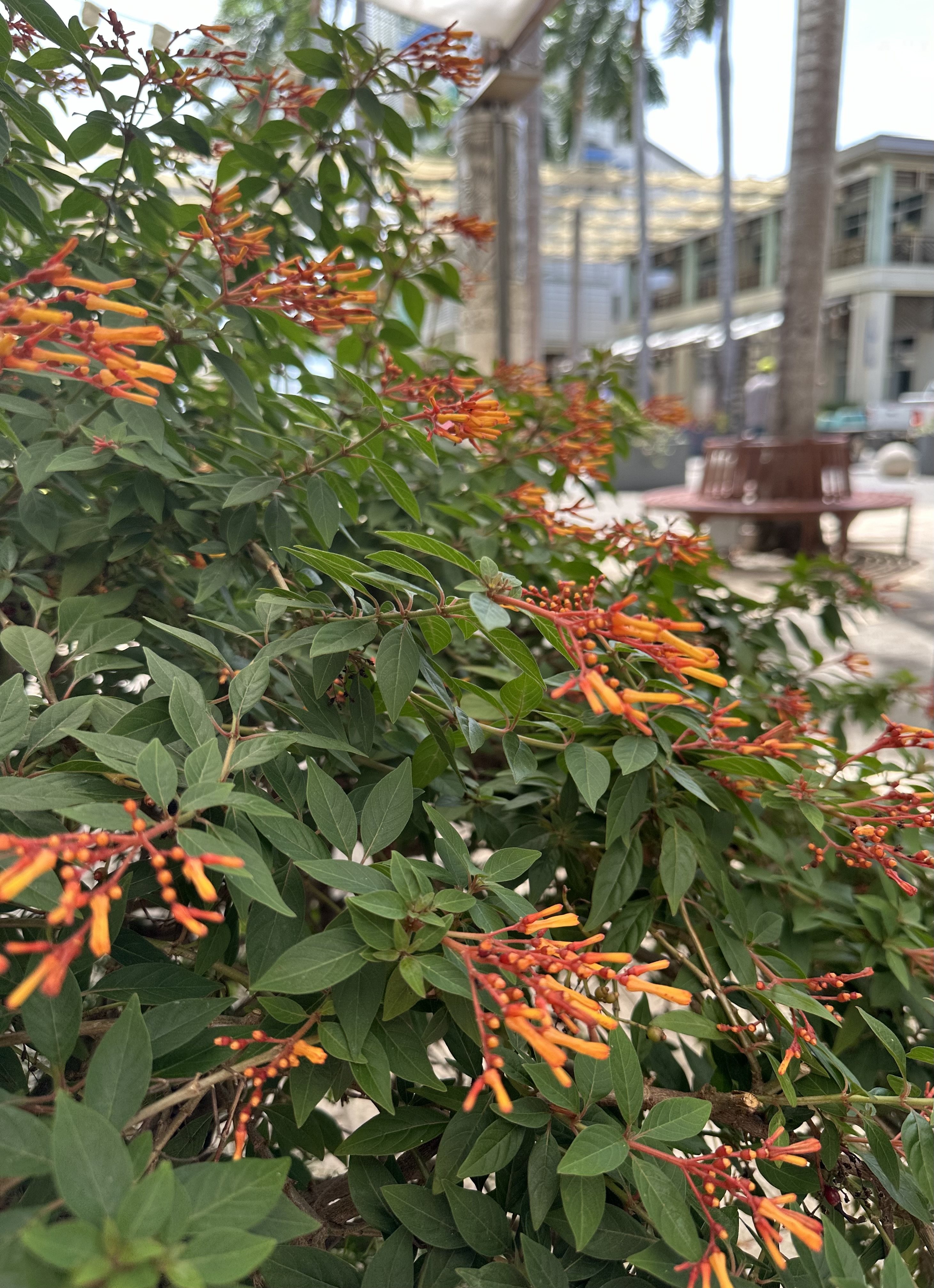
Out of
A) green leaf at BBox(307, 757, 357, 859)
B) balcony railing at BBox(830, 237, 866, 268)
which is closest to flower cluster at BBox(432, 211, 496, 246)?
green leaf at BBox(307, 757, 357, 859)

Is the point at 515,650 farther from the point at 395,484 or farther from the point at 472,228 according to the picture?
the point at 472,228

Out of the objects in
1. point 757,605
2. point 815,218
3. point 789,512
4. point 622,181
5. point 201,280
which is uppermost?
point 622,181

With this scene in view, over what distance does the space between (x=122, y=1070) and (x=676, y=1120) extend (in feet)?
0.96

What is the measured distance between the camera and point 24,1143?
0.36 metres

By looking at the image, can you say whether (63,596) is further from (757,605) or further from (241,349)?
(757,605)

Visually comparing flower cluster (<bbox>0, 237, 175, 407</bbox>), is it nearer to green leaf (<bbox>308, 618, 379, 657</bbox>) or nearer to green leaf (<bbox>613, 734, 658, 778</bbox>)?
green leaf (<bbox>308, 618, 379, 657</bbox>)

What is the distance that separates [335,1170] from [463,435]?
111cm

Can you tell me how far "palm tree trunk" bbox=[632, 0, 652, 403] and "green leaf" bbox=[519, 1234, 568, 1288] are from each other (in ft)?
60.2

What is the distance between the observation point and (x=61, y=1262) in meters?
0.30

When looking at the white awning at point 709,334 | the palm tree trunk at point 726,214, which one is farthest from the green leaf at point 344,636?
the white awning at point 709,334

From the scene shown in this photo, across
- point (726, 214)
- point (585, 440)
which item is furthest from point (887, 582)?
point (726, 214)

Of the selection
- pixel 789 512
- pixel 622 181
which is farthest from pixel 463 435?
pixel 622 181

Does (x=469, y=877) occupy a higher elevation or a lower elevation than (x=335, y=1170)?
higher

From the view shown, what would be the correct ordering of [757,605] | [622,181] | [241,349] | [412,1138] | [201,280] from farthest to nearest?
[622,181]
[757,605]
[241,349]
[201,280]
[412,1138]
